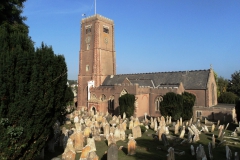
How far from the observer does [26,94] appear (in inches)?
259

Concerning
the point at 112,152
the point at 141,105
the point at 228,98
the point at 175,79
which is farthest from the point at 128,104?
the point at 228,98

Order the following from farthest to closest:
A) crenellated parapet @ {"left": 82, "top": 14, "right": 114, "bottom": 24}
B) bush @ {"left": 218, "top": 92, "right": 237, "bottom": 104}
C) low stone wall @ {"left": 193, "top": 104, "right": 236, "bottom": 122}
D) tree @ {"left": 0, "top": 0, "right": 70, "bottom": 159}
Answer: crenellated parapet @ {"left": 82, "top": 14, "right": 114, "bottom": 24} → bush @ {"left": 218, "top": 92, "right": 237, "bottom": 104} → low stone wall @ {"left": 193, "top": 104, "right": 236, "bottom": 122} → tree @ {"left": 0, "top": 0, "right": 70, "bottom": 159}

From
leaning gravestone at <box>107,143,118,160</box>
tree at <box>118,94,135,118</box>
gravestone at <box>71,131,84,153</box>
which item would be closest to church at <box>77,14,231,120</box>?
tree at <box>118,94,135,118</box>

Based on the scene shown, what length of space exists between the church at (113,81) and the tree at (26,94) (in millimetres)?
21156

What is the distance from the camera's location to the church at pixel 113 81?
2902cm

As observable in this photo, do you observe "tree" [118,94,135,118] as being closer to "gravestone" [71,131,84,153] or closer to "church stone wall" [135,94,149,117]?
"church stone wall" [135,94,149,117]

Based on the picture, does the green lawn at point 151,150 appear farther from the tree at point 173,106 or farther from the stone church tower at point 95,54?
the stone church tower at point 95,54

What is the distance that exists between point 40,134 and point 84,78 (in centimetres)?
3236

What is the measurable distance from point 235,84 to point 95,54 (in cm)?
3350

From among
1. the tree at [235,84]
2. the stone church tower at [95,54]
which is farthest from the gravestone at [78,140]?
the tree at [235,84]

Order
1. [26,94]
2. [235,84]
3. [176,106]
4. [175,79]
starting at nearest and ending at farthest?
[26,94], [176,106], [175,79], [235,84]

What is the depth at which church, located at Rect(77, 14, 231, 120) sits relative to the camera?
2902cm

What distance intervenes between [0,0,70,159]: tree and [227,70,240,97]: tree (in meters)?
46.9

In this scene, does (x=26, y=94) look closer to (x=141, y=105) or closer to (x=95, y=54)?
(x=141, y=105)
